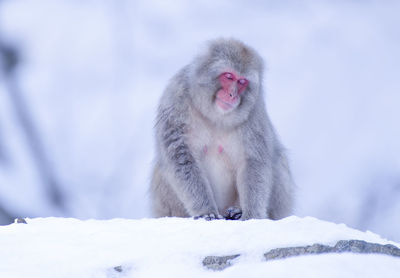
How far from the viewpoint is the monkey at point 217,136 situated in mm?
4660

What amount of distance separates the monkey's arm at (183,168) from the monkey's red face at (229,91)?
30 centimetres

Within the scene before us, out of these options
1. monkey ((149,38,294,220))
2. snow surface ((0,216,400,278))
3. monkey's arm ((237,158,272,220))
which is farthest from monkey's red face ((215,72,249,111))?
snow surface ((0,216,400,278))

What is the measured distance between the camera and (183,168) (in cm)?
475

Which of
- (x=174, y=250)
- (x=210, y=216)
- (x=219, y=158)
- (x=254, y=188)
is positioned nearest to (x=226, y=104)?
(x=219, y=158)

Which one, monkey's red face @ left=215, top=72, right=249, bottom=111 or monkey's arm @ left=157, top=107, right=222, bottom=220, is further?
monkey's arm @ left=157, top=107, right=222, bottom=220

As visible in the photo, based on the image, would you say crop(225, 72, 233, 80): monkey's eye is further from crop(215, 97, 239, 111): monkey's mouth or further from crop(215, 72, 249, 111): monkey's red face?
crop(215, 97, 239, 111): monkey's mouth

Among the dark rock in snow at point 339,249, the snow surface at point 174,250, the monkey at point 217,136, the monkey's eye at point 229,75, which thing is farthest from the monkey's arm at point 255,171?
the dark rock in snow at point 339,249

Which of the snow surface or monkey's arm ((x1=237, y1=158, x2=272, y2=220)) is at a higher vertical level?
monkey's arm ((x1=237, y1=158, x2=272, y2=220))

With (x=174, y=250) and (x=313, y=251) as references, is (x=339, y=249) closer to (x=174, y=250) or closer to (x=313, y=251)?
(x=313, y=251)

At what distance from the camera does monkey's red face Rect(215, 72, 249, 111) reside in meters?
4.59

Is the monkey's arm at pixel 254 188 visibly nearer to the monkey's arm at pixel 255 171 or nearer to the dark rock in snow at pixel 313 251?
the monkey's arm at pixel 255 171

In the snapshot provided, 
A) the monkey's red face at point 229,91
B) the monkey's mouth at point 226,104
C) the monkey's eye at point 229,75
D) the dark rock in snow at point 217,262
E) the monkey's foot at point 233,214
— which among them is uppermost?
the monkey's eye at point 229,75

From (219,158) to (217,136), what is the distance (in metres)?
0.16

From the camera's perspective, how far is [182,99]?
478 centimetres
